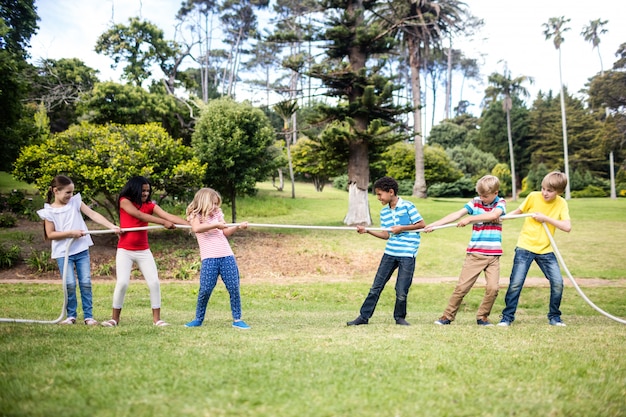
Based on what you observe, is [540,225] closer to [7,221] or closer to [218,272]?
[218,272]

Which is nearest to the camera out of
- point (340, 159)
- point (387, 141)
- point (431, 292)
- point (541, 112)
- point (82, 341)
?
point (82, 341)

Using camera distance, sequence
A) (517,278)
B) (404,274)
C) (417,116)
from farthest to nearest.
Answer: (417,116) → (517,278) → (404,274)

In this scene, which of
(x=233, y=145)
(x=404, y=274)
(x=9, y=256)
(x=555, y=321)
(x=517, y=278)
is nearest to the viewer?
(x=404, y=274)

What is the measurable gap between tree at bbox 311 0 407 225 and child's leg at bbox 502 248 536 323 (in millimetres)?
11687

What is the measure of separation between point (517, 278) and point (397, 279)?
163 cm

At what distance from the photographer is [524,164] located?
5225cm

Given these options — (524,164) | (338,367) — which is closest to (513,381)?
(338,367)

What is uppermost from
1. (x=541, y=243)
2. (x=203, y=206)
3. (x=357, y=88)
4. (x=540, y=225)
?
(x=357, y=88)

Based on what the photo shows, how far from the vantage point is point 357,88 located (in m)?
19.4

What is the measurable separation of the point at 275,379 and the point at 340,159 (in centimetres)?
1745

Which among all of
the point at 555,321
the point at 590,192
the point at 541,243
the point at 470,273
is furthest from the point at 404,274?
the point at 590,192

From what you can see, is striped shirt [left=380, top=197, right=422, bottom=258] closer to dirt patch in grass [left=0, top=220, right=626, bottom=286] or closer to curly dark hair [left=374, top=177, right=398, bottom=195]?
curly dark hair [left=374, top=177, right=398, bottom=195]

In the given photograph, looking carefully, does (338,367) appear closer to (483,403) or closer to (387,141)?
(483,403)

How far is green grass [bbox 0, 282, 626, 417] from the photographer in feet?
9.62
